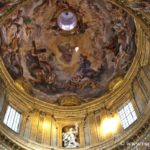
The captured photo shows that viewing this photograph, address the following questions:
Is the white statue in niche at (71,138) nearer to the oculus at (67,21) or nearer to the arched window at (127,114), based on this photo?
the arched window at (127,114)

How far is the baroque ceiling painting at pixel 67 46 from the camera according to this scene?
24.5 metres

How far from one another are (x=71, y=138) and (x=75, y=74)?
7413 millimetres

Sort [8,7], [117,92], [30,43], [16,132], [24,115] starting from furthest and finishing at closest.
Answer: [30,43] → [117,92] → [24,115] → [16,132] → [8,7]

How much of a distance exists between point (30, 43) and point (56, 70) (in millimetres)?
2909

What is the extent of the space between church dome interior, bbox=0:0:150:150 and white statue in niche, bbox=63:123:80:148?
0.19 feet

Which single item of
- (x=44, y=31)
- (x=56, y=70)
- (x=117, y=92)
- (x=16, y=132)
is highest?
(x=44, y=31)

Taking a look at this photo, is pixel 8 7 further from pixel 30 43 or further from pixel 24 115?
pixel 30 43

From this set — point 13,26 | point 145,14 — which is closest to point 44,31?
point 13,26

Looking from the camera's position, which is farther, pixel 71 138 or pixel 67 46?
pixel 67 46

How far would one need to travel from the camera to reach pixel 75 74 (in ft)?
90.2

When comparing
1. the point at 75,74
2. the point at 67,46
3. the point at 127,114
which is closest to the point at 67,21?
the point at 67,46

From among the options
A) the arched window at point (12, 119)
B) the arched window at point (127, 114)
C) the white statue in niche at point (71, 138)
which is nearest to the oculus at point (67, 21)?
the white statue in niche at point (71, 138)

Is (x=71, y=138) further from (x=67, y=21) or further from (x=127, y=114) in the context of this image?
(x=67, y=21)

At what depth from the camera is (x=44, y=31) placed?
90.8ft
